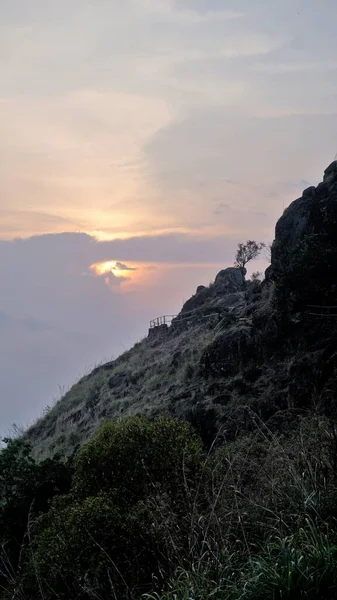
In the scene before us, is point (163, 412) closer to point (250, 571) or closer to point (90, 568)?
point (90, 568)

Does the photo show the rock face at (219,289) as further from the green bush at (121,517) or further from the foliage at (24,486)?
the green bush at (121,517)

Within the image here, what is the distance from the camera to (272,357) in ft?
68.0

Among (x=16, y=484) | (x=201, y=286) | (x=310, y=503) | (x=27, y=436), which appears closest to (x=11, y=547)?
(x=16, y=484)

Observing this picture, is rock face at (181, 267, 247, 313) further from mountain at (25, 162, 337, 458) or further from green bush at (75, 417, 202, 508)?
green bush at (75, 417, 202, 508)

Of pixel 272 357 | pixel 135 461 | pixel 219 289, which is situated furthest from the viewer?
pixel 219 289

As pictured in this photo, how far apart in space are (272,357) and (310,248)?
12.9ft

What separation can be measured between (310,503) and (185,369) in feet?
61.4

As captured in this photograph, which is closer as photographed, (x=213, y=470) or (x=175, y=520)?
(x=175, y=520)

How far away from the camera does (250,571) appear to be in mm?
6582

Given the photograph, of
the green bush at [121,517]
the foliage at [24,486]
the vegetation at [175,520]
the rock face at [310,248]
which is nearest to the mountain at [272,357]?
the rock face at [310,248]

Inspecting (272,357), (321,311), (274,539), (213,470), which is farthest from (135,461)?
(272,357)

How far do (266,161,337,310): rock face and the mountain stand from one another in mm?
30

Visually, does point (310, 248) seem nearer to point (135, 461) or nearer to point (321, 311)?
point (321, 311)

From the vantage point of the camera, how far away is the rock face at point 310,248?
59.8ft
